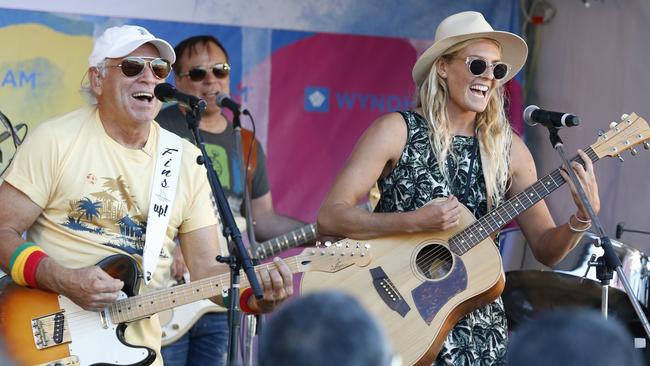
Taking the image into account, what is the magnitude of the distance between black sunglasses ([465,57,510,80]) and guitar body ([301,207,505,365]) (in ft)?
2.00

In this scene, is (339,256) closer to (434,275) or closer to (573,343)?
(434,275)

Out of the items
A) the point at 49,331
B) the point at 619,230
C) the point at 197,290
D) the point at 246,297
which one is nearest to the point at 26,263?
the point at 49,331

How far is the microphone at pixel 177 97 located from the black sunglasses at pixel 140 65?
11.3 inches

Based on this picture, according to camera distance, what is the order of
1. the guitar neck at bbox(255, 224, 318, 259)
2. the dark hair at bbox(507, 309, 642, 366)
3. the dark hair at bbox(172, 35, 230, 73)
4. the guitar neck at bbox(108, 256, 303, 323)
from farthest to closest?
the dark hair at bbox(172, 35, 230, 73) → the guitar neck at bbox(255, 224, 318, 259) → the guitar neck at bbox(108, 256, 303, 323) → the dark hair at bbox(507, 309, 642, 366)

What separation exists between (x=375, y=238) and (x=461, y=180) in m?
0.44

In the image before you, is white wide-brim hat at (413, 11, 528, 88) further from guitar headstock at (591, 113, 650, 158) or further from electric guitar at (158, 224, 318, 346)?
electric guitar at (158, 224, 318, 346)

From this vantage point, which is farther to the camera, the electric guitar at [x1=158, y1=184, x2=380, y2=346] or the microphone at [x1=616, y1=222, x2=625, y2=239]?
the microphone at [x1=616, y1=222, x2=625, y2=239]

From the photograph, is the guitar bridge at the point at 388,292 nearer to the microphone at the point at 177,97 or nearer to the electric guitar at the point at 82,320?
the electric guitar at the point at 82,320

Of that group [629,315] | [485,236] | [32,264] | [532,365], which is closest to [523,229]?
[485,236]

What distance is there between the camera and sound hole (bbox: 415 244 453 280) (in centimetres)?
453

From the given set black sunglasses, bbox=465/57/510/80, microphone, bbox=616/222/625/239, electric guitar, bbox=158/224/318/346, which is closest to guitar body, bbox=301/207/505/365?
black sunglasses, bbox=465/57/510/80

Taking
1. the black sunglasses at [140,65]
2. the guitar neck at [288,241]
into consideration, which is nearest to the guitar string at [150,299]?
the black sunglasses at [140,65]

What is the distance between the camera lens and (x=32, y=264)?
421cm

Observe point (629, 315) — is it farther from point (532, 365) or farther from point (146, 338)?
point (532, 365)
